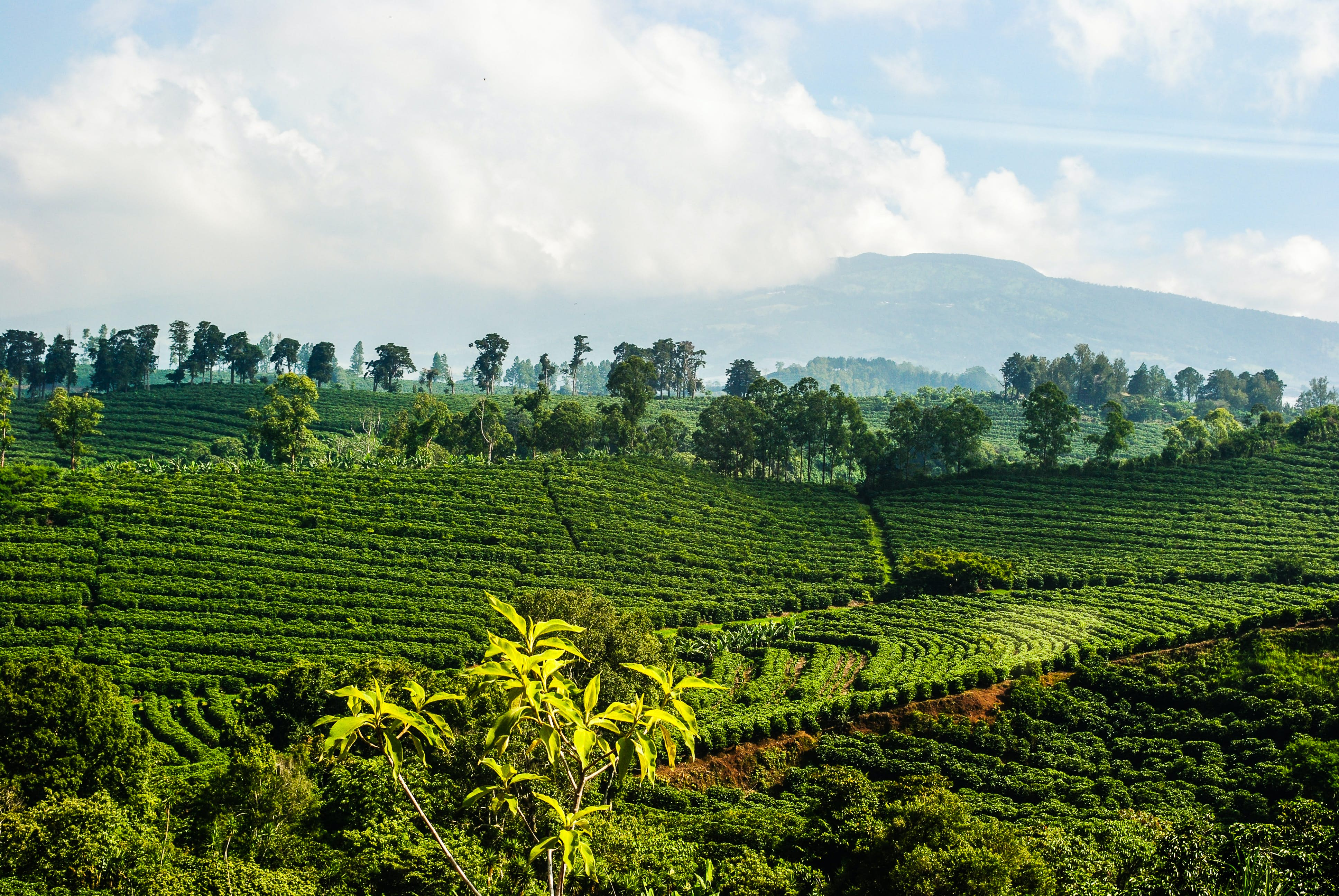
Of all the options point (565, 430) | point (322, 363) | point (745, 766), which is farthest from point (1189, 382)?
point (745, 766)

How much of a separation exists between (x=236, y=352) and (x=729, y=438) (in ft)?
204

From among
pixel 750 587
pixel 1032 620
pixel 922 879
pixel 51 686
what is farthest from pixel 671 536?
pixel 922 879

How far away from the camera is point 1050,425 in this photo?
73.4m

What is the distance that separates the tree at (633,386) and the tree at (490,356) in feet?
87.1

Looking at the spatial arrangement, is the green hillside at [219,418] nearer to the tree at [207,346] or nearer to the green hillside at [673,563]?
the tree at [207,346]

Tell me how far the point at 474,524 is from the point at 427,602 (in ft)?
35.4

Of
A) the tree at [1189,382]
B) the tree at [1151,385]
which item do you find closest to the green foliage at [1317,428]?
the tree at [1151,385]

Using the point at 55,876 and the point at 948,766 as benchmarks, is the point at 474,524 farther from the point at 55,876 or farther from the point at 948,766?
the point at 55,876

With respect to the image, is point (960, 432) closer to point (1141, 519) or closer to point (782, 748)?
point (1141, 519)

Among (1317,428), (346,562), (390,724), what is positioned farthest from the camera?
(1317,428)

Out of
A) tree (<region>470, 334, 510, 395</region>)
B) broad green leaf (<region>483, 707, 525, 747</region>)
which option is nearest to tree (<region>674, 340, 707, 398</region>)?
tree (<region>470, 334, 510, 395</region>)

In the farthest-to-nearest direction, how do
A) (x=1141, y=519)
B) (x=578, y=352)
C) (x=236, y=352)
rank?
(x=578, y=352), (x=236, y=352), (x=1141, y=519)

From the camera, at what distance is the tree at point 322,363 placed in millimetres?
110812

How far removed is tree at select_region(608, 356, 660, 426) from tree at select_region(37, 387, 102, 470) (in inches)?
1593
